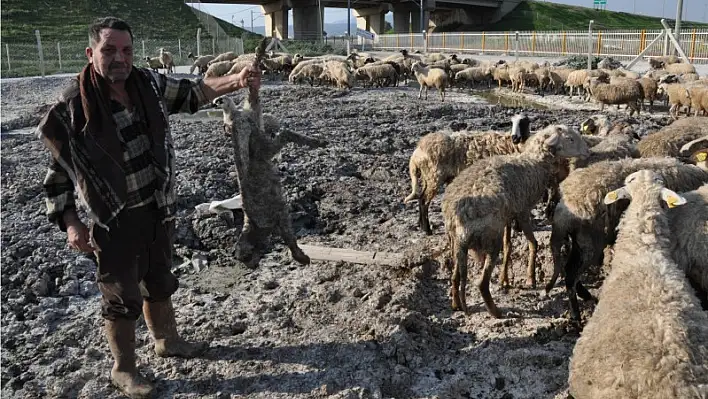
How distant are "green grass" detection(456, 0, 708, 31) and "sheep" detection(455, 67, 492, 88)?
4651 cm

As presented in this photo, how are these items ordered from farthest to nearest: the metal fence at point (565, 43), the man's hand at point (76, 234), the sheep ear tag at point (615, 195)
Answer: the metal fence at point (565, 43) < the sheep ear tag at point (615, 195) < the man's hand at point (76, 234)

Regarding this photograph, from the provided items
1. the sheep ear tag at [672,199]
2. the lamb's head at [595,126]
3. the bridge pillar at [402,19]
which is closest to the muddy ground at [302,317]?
the sheep ear tag at [672,199]

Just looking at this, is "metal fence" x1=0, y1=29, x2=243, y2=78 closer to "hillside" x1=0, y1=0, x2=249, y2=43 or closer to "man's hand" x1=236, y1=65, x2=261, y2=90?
"hillside" x1=0, y1=0, x2=249, y2=43

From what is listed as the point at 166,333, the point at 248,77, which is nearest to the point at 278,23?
the point at 248,77

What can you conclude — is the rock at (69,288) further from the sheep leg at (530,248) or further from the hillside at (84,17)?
the hillside at (84,17)

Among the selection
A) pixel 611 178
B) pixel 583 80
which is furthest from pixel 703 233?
pixel 583 80

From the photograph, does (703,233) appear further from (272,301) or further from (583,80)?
(583,80)

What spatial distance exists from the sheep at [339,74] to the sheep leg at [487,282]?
69.3ft

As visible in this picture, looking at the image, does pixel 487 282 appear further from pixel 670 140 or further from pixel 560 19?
pixel 560 19

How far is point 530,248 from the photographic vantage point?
5.69 m

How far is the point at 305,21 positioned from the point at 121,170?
6792cm

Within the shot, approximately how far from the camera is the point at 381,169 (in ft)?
31.4

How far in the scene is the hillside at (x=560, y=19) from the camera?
70.1 meters

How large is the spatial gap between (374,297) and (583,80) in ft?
60.7
